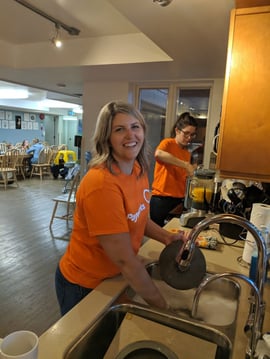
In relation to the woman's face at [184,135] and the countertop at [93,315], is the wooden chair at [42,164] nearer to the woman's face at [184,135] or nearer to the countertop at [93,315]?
the woman's face at [184,135]

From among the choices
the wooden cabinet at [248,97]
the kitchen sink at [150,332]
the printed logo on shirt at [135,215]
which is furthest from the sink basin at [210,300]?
the wooden cabinet at [248,97]

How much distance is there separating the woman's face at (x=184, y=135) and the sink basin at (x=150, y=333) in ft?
5.59

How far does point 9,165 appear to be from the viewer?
7555 millimetres

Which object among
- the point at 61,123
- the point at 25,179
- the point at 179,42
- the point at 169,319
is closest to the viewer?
the point at 169,319

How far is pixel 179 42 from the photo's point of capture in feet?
7.47

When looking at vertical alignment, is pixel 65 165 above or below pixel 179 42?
below

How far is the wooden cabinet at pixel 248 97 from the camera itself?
1148 mm

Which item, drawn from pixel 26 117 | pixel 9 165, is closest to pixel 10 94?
pixel 9 165

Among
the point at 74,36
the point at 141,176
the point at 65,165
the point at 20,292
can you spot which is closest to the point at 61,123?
the point at 65,165

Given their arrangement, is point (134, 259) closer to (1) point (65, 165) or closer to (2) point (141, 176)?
(2) point (141, 176)

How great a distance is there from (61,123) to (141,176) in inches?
514

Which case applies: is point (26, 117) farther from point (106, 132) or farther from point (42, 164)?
point (106, 132)

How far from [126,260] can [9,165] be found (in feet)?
24.6

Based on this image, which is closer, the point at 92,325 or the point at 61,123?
the point at 92,325
